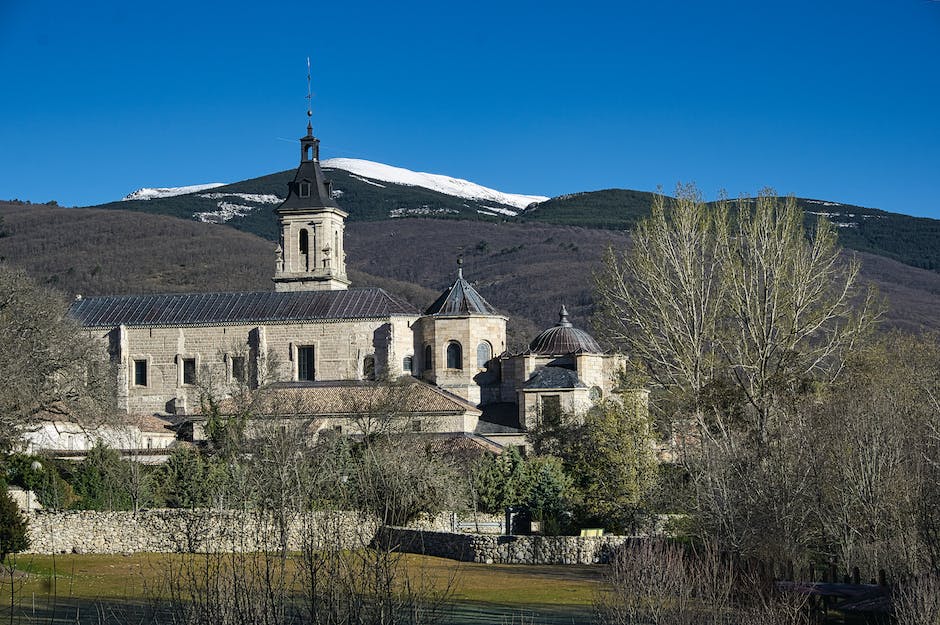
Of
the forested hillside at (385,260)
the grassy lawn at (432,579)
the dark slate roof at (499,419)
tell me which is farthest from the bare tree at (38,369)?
the forested hillside at (385,260)

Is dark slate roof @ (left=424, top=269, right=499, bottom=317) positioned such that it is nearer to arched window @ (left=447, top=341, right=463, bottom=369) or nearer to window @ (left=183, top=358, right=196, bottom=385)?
arched window @ (left=447, top=341, right=463, bottom=369)

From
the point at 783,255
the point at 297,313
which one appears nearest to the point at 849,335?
the point at 783,255

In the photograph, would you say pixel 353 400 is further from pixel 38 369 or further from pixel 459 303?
pixel 38 369

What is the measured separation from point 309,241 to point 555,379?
18528 millimetres

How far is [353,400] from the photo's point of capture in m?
51.7

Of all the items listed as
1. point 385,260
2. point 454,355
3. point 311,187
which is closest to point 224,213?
point 385,260

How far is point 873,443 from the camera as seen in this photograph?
942 inches

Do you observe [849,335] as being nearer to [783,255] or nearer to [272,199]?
[783,255]

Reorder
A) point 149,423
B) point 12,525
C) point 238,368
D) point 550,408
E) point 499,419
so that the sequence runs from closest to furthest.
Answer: point 12,525 < point 550,408 < point 149,423 < point 499,419 < point 238,368

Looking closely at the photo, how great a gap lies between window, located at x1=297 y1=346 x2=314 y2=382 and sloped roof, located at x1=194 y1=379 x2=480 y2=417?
69.7 inches

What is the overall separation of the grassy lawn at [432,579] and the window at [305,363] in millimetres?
27504

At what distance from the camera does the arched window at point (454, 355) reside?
2221 inches

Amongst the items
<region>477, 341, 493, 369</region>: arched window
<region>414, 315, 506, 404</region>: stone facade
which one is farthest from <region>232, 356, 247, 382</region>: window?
<region>477, 341, 493, 369</region>: arched window

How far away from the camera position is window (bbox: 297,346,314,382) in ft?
191
